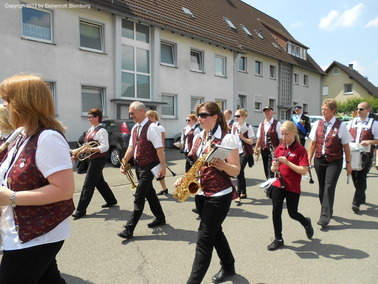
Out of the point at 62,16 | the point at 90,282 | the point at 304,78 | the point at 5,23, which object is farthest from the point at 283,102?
the point at 90,282

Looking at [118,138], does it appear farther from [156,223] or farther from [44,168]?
[44,168]

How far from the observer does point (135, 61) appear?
16.2 meters

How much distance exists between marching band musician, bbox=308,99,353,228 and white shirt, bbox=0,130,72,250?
13.6ft

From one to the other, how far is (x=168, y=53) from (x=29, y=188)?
17065mm

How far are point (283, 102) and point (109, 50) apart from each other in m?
19.0

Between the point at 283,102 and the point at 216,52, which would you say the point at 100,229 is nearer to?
the point at 216,52

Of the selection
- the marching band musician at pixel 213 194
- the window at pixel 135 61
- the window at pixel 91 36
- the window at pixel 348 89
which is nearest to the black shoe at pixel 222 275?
the marching band musician at pixel 213 194

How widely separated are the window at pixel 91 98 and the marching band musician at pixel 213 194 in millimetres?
11830

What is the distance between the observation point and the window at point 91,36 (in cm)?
1405

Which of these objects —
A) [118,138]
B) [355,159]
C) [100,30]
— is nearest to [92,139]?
[355,159]

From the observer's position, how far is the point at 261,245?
13.6 ft

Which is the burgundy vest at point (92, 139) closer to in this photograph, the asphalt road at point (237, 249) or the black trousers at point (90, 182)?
the black trousers at point (90, 182)

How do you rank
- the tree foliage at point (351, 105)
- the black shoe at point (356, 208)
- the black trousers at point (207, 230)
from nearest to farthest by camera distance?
the black trousers at point (207, 230), the black shoe at point (356, 208), the tree foliage at point (351, 105)

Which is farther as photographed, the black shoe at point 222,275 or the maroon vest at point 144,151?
the maroon vest at point 144,151
